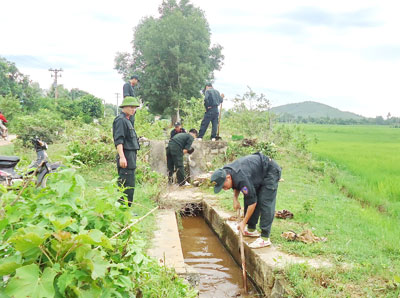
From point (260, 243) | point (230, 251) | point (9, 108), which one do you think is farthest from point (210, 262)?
point (9, 108)

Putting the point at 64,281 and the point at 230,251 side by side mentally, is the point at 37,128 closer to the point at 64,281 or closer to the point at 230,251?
the point at 230,251

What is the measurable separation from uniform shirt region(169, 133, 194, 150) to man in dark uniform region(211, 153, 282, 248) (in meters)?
3.92

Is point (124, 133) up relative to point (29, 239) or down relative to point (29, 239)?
up

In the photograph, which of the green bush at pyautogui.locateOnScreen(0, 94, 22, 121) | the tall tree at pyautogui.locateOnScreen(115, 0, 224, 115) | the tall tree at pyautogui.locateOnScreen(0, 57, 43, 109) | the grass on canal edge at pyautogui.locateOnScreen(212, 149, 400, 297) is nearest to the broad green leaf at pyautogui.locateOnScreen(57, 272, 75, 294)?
the grass on canal edge at pyautogui.locateOnScreen(212, 149, 400, 297)

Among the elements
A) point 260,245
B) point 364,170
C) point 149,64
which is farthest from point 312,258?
point 149,64

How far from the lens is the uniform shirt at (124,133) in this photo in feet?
16.0

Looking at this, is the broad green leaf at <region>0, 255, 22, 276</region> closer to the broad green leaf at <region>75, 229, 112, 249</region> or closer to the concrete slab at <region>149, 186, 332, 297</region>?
the broad green leaf at <region>75, 229, 112, 249</region>

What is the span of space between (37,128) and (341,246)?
1016cm

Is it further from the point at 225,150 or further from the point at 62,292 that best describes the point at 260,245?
the point at 225,150

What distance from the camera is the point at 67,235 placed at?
62.8 inches

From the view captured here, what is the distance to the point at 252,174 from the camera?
171 inches

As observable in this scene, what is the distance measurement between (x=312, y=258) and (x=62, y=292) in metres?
3.12

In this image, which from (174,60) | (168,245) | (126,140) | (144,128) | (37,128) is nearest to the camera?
→ (168,245)

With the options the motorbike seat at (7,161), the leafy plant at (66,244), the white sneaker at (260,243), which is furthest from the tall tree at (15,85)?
the leafy plant at (66,244)
